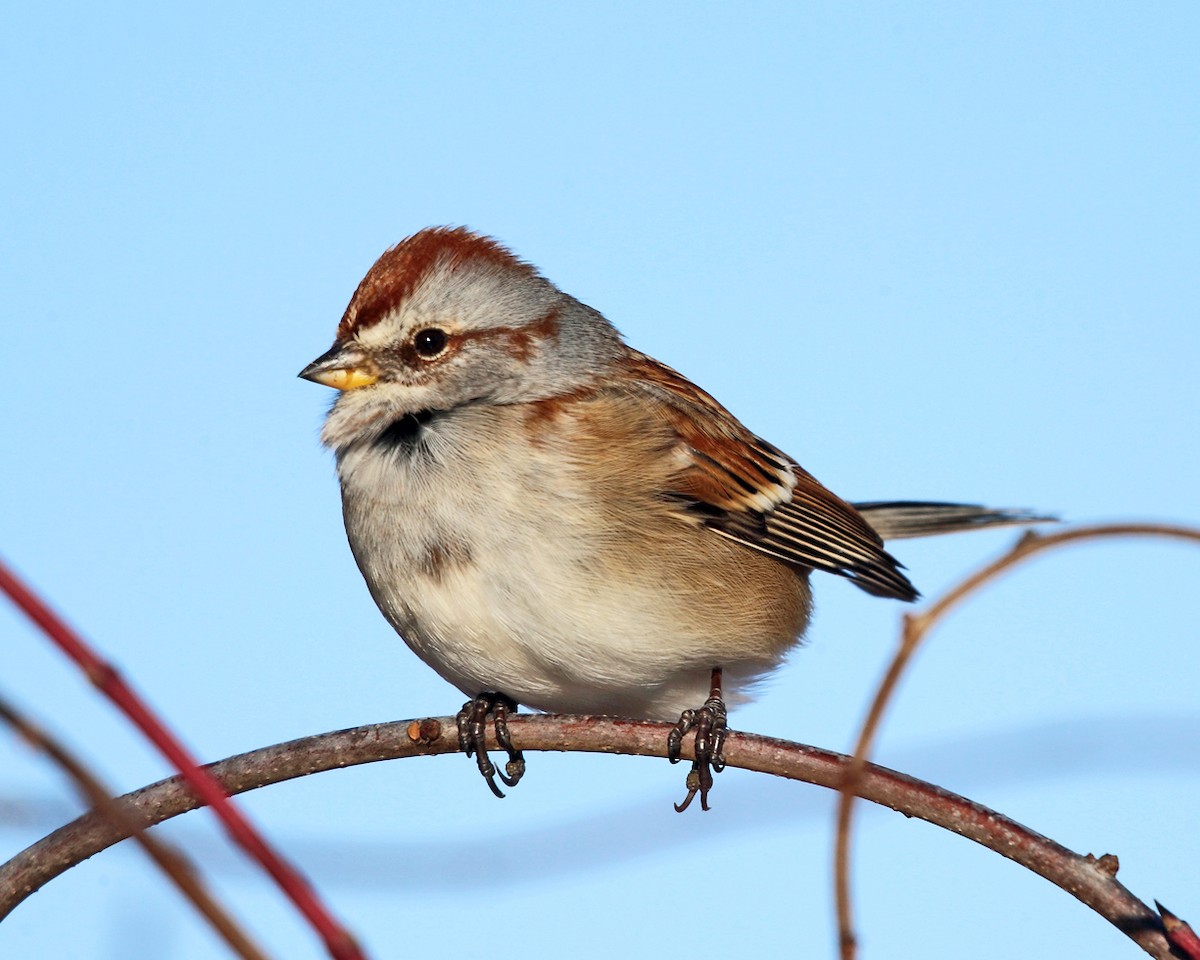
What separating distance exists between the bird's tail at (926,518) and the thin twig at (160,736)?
18.7ft

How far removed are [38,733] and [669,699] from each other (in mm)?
3734

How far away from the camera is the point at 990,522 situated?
21.9 ft

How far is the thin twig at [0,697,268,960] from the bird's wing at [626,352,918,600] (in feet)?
12.1

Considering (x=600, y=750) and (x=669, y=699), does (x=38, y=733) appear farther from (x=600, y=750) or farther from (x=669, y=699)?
(x=669, y=699)

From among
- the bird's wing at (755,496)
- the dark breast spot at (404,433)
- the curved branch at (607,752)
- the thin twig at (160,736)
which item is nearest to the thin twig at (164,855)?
the thin twig at (160,736)

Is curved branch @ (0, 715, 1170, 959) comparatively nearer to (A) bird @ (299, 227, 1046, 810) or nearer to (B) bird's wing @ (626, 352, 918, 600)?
(A) bird @ (299, 227, 1046, 810)

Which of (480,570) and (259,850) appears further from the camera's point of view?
(480,570)

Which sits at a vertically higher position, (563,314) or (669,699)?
(563,314)

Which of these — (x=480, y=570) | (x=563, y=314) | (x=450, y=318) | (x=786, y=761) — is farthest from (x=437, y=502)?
(x=786, y=761)

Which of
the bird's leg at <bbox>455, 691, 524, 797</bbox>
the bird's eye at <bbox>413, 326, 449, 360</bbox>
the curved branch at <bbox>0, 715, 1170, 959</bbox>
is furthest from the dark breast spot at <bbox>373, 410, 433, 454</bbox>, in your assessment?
the curved branch at <bbox>0, 715, 1170, 959</bbox>

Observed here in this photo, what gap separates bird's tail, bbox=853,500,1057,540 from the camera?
21.9 ft

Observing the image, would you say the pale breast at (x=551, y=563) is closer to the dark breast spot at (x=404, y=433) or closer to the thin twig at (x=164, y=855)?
the dark breast spot at (x=404, y=433)

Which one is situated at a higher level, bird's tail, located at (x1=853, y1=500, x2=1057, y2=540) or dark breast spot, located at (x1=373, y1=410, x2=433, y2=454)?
bird's tail, located at (x1=853, y1=500, x2=1057, y2=540)

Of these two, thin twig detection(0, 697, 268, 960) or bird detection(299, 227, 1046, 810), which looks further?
bird detection(299, 227, 1046, 810)
